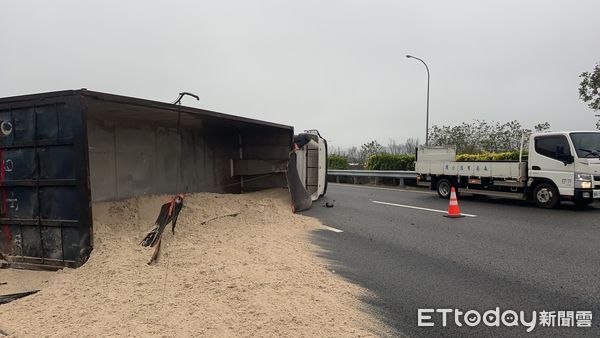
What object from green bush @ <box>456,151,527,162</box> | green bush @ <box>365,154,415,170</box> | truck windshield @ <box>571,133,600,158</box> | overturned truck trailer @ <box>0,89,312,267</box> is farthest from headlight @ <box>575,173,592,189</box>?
green bush @ <box>365,154,415,170</box>

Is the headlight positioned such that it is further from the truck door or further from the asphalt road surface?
the asphalt road surface

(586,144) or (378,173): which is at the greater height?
(586,144)

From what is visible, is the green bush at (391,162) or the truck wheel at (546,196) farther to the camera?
the green bush at (391,162)

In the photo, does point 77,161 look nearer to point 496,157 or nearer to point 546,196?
point 546,196

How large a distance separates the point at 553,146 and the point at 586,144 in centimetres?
75

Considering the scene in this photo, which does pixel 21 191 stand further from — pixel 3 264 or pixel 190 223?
pixel 190 223

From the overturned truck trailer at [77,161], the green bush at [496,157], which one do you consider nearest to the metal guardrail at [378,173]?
the green bush at [496,157]

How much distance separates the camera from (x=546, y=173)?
37.6 feet

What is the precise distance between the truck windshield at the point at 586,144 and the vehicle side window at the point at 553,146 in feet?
0.70

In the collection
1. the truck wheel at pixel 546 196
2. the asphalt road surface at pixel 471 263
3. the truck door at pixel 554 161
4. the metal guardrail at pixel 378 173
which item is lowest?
the asphalt road surface at pixel 471 263

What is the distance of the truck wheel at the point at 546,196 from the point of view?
36.8 feet

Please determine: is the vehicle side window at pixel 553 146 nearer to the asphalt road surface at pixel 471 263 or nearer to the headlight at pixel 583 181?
the headlight at pixel 583 181

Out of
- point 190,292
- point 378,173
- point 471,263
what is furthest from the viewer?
point 378,173

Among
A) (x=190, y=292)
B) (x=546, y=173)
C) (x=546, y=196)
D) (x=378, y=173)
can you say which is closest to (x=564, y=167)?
(x=546, y=173)
